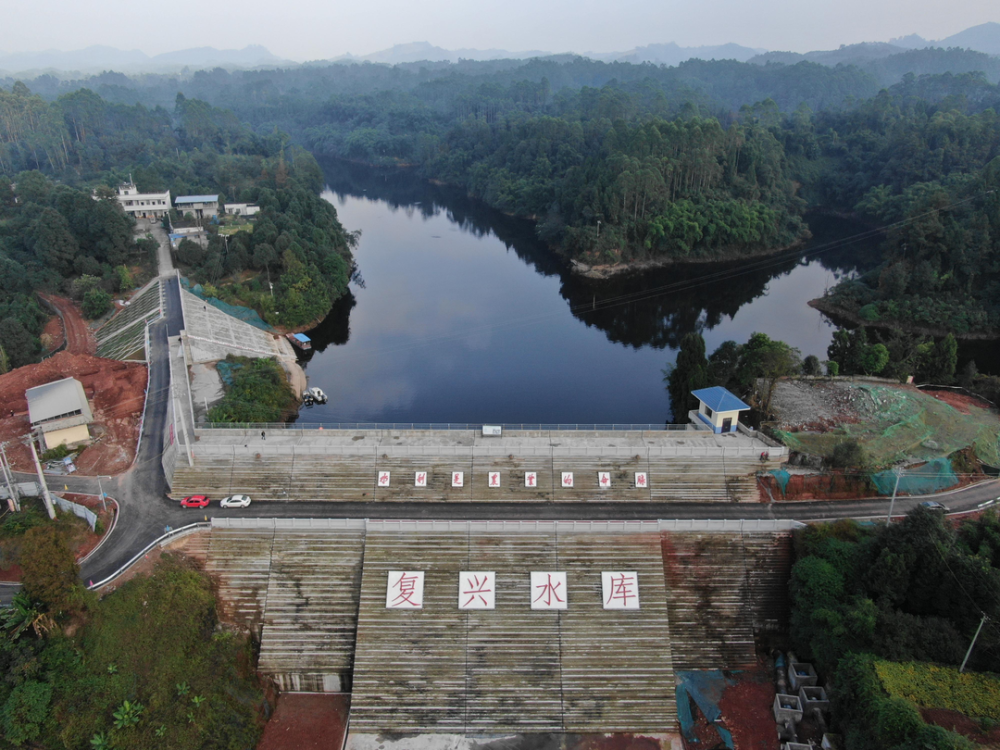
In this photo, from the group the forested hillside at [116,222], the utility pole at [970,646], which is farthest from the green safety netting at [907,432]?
the forested hillside at [116,222]

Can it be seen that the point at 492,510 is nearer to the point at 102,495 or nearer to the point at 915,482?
the point at 102,495

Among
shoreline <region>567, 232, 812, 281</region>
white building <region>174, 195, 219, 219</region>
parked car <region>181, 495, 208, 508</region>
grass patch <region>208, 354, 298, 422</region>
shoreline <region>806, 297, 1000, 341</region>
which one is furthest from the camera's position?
white building <region>174, 195, 219, 219</region>

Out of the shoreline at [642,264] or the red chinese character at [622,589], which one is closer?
the red chinese character at [622,589]

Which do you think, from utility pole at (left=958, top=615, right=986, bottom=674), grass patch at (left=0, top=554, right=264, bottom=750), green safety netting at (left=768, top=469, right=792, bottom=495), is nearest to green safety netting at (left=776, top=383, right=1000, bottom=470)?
green safety netting at (left=768, top=469, right=792, bottom=495)

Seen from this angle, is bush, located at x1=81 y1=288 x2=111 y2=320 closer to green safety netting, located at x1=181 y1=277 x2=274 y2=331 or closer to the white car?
green safety netting, located at x1=181 y1=277 x2=274 y2=331

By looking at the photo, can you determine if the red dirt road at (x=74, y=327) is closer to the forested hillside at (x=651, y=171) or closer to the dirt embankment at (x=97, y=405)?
the dirt embankment at (x=97, y=405)

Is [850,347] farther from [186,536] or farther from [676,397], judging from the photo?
[186,536]

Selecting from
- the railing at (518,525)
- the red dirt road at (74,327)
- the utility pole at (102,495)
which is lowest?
the red dirt road at (74,327)
